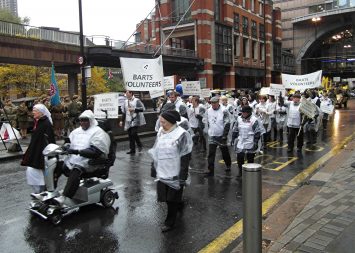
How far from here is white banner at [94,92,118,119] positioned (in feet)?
39.5

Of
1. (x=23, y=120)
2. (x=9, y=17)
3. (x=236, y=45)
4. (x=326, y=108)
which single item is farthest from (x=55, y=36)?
(x=9, y=17)

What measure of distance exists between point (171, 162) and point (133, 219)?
3.64 feet

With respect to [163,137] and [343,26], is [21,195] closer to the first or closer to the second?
[163,137]

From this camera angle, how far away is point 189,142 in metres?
5.31

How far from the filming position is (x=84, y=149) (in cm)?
555

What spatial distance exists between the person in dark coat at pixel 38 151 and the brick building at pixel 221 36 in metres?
31.3

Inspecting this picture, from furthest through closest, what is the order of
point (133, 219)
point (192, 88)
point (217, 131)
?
1. point (192, 88)
2. point (217, 131)
3. point (133, 219)

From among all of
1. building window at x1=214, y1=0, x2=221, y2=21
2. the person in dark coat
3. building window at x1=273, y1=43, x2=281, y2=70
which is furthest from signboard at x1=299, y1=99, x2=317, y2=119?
building window at x1=273, y1=43, x2=281, y2=70

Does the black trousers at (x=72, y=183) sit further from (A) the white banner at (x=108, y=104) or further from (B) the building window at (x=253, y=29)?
(B) the building window at (x=253, y=29)

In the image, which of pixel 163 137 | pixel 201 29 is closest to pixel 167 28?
pixel 201 29

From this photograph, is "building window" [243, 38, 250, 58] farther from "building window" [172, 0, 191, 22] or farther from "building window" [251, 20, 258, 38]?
"building window" [172, 0, 191, 22]

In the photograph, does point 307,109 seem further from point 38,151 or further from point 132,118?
point 38,151

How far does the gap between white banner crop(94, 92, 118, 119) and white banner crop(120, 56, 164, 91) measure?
0.70 m

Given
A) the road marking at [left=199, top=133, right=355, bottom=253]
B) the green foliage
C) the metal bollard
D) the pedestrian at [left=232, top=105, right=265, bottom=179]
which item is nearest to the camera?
the metal bollard
